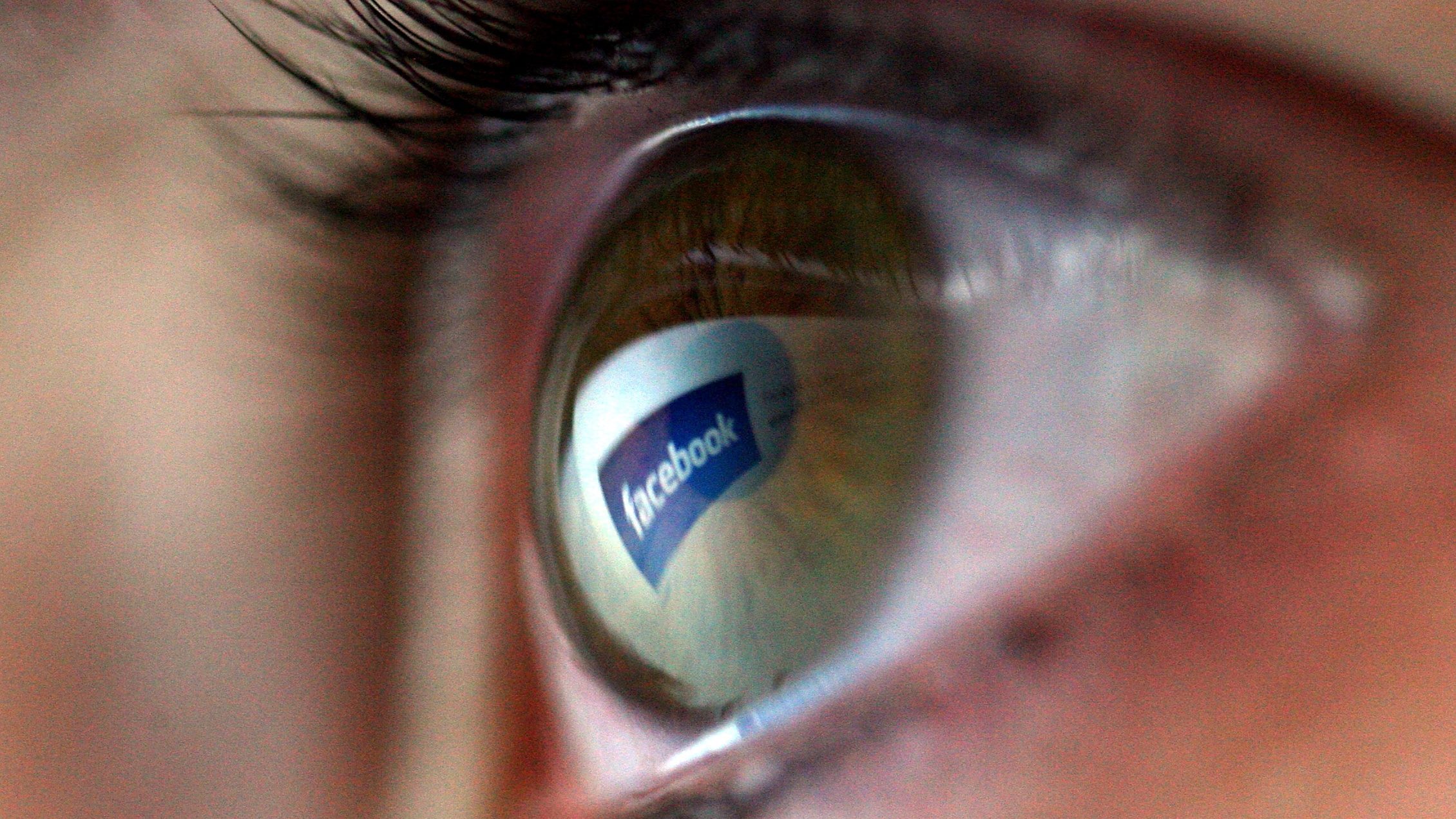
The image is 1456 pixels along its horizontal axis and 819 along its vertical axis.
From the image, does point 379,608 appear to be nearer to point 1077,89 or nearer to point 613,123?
point 613,123

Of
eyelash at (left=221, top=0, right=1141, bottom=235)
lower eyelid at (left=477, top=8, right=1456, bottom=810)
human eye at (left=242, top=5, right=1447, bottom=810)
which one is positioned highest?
eyelash at (left=221, top=0, right=1141, bottom=235)

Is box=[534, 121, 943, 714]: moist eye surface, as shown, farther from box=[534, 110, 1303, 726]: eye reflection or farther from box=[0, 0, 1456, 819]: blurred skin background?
box=[0, 0, 1456, 819]: blurred skin background

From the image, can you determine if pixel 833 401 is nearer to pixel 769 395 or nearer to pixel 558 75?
pixel 769 395

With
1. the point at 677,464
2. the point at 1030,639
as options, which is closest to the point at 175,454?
the point at 677,464

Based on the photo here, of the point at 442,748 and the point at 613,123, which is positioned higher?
the point at 613,123

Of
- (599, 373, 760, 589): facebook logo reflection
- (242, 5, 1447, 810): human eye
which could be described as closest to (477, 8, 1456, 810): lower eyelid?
(242, 5, 1447, 810): human eye

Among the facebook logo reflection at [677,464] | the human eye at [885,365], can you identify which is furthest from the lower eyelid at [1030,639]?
the facebook logo reflection at [677,464]

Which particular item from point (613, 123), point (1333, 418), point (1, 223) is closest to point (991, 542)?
point (1333, 418)
